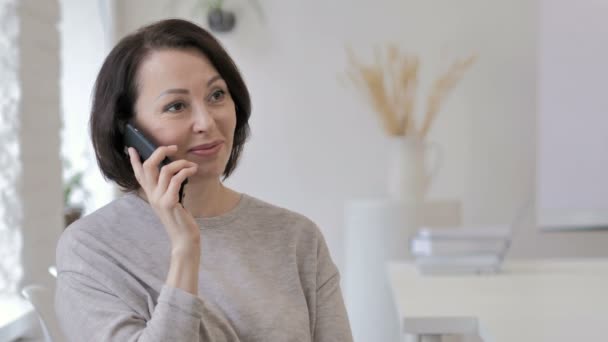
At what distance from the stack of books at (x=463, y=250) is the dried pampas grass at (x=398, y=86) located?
1170 millimetres

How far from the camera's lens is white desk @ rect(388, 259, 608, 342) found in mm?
1688

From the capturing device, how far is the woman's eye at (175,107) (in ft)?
5.03

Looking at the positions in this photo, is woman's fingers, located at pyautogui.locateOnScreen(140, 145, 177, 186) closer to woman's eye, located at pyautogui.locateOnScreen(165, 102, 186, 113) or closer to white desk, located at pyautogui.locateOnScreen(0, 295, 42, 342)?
woman's eye, located at pyautogui.locateOnScreen(165, 102, 186, 113)

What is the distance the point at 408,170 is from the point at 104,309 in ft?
8.31

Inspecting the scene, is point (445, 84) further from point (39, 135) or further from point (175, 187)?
point (175, 187)

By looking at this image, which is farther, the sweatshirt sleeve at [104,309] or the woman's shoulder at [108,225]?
the woman's shoulder at [108,225]

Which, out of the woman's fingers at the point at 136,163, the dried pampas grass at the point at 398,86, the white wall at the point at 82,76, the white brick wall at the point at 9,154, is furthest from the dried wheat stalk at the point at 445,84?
the woman's fingers at the point at 136,163

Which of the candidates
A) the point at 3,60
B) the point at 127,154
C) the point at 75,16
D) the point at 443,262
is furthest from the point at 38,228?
the point at 75,16

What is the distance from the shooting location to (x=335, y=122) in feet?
Answer: 14.3

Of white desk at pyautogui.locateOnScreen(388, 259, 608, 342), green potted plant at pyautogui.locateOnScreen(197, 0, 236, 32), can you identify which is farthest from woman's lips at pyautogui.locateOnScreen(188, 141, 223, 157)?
green potted plant at pyautogui.locateOnScreen(197, 0, 236, 32)

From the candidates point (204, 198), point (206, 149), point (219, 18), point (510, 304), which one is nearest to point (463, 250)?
point (510, 304)

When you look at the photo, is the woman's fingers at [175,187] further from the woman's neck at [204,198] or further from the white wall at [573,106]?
the white wall at [573,106]

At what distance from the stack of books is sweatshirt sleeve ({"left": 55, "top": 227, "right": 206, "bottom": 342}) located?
4.39ft

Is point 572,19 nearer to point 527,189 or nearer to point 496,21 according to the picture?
point 496,21
